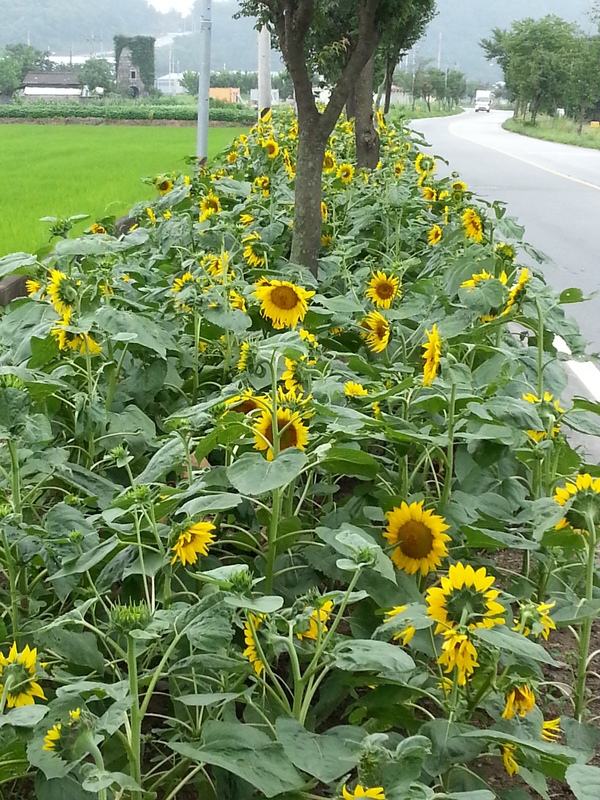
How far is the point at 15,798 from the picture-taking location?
1.27 meters

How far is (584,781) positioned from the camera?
37.3 inches

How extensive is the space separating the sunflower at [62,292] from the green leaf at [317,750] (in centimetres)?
114

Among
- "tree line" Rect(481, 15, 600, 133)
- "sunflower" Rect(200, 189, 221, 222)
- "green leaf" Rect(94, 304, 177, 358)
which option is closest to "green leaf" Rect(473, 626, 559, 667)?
"green leaf" Rect(94, 304, 177, 358)

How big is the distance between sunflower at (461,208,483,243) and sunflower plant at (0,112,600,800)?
29 cm

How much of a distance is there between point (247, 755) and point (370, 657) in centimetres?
18

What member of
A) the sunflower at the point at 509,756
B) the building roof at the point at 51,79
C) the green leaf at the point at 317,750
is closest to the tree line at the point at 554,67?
the building roof at the point at 51,79

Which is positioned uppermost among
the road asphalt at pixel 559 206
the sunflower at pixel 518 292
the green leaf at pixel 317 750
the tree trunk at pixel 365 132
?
the tree trunk at pixel 365 132

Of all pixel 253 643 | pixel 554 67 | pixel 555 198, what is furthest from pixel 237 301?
pixel 554 67

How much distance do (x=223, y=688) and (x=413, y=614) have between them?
0.30 metres

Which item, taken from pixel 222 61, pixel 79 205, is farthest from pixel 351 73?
pixel 222 61

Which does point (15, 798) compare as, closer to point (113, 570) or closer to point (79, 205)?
point (113, 570)

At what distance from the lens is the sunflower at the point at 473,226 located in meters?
2.77

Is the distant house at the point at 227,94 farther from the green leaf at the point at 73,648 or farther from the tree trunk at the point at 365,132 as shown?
the green leaf at the point at 73,648

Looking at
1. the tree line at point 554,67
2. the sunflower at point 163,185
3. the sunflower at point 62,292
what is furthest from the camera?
the tree line at point 554,67
